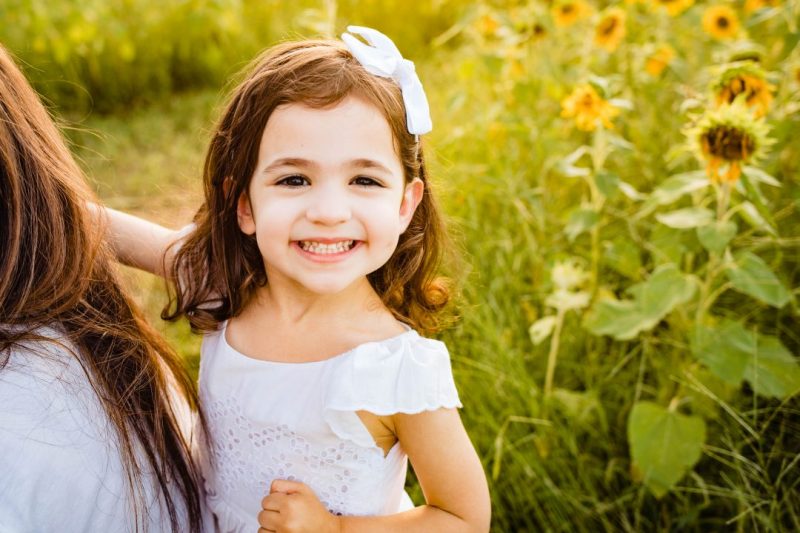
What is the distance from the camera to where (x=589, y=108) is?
1.84 metres

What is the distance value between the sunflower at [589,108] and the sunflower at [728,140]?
0.34m

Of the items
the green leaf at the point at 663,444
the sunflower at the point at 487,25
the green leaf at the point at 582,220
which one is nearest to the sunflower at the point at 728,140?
the green leaf at the point at 582,220

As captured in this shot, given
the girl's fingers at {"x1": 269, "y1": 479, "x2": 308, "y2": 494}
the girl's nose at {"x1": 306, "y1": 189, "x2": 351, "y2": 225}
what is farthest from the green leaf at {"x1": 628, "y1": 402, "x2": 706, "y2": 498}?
the girl's nose at {"x1": 306, "y1": 189, "x2": 351, "y2": 225}

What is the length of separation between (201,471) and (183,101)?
3881 mm

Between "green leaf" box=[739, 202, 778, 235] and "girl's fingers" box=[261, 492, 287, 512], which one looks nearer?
"girl's fingers" box=[261, 492, 287, 512]

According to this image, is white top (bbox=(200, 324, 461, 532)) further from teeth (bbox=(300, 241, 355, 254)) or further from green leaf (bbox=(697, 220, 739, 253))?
green leaf (bbox=(697, 220, 739, 253))

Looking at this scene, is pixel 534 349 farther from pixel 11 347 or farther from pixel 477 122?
pixel 11 347

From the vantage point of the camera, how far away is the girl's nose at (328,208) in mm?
1014

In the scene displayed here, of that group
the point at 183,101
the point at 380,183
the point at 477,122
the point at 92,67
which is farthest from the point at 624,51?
the point at 92,67

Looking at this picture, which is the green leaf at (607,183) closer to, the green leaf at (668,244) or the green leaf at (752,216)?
the green leaf at (668,244)

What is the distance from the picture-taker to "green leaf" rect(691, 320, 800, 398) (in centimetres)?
149

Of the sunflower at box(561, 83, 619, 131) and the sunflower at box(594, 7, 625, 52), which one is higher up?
Result: the sunflower at box(594, 7, 625, 52)

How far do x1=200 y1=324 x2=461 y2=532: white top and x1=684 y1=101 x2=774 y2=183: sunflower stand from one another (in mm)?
718

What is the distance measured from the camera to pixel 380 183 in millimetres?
1069
